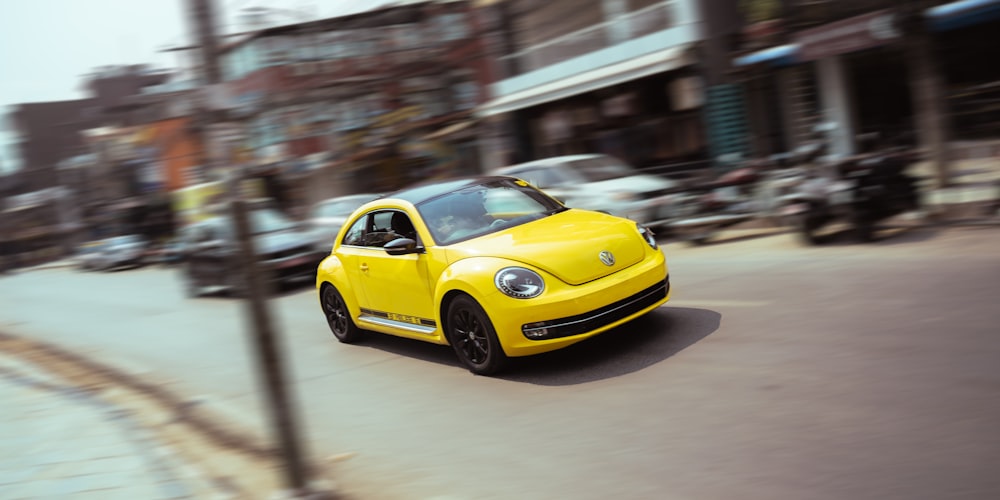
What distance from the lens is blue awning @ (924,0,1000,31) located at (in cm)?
1502

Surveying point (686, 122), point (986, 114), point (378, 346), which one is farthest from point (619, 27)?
point (378, 346)

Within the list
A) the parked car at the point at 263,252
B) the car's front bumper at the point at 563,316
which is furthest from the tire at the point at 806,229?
the parked car at the point at 263,252

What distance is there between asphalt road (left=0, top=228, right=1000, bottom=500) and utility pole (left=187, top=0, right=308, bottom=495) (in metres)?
0.36

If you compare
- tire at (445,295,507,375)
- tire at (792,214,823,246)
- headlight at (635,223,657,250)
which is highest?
→ headlight at (635,223,657,250)

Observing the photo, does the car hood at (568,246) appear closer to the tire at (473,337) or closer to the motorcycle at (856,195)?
the tire at (473,337)

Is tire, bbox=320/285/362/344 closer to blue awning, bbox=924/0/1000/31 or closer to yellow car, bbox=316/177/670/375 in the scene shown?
yellow car, bbox=316/177/670/375

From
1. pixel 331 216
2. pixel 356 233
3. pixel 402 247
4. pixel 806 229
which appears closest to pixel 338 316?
pixel 356 233

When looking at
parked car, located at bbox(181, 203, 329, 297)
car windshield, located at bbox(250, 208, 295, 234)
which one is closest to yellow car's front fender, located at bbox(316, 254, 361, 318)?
parked car, located at bbox(181, 203, 329, 297)

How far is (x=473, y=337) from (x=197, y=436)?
216 centimetres

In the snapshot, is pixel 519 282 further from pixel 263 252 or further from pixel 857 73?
pixel 857 73

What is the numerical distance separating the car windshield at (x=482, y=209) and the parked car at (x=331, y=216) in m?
7.98

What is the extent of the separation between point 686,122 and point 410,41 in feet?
30.2

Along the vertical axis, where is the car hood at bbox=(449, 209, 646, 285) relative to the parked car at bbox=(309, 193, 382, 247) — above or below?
above

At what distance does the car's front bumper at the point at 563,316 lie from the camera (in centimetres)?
604
